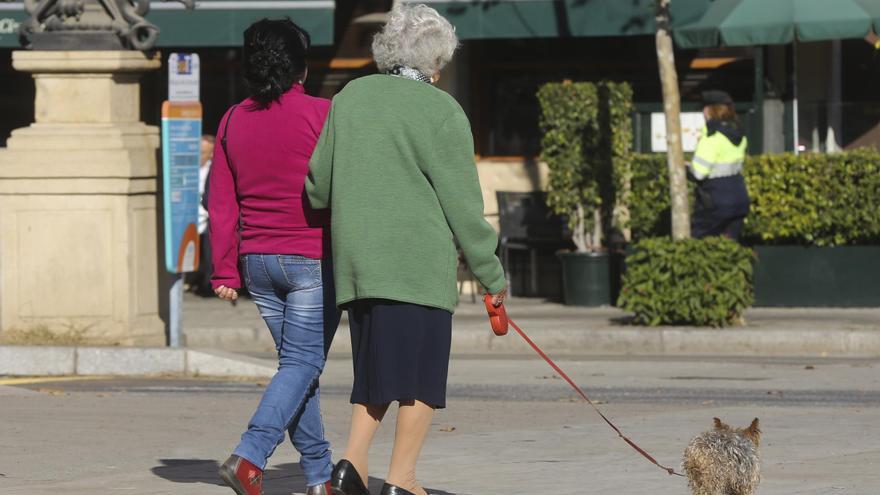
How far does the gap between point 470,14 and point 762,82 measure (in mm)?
2843

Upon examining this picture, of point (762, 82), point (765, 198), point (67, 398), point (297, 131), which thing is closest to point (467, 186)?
point (297, 131)

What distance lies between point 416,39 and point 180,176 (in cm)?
630

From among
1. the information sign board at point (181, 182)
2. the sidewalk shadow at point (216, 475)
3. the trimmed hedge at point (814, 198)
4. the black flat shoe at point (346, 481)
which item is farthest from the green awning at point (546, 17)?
the black flat shoe at point (346, 481)

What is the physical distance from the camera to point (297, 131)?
22.1 ft

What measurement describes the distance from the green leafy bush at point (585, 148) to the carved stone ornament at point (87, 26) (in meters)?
5.50

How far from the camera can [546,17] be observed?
56.0 ft

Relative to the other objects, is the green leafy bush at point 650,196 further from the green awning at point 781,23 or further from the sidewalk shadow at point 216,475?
the sidewalk shadow at point 216,475

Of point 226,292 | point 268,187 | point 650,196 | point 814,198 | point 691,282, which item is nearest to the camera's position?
point 268,187

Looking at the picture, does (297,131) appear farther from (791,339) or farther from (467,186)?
(791,339)

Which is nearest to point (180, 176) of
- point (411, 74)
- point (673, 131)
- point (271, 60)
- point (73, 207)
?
point (73, 207)

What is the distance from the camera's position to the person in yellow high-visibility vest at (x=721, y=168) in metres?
15.5

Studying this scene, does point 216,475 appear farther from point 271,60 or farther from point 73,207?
point 73,207

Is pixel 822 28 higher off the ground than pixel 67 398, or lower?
higher

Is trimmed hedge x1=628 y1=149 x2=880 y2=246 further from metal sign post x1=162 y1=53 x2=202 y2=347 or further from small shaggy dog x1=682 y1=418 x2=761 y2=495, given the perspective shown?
small shaggy dog x1=682 y1=418 x2=761 y2=495
